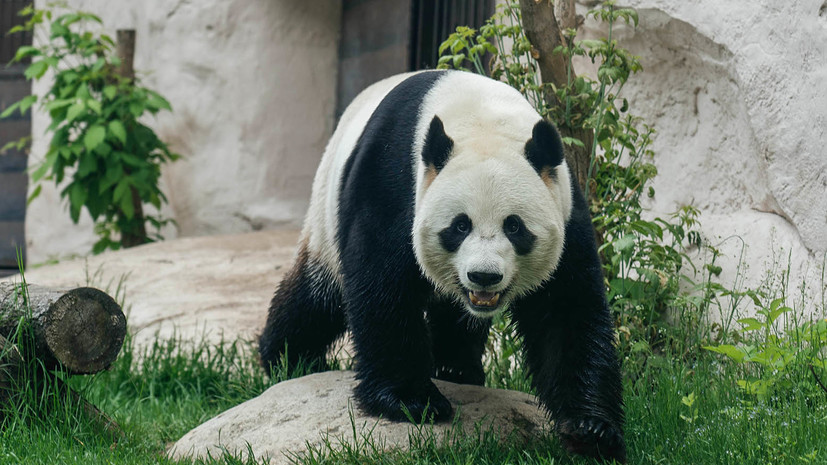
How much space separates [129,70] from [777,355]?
658 cm

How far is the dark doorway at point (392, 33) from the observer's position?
23.7 ft

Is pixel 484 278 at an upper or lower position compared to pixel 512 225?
lower

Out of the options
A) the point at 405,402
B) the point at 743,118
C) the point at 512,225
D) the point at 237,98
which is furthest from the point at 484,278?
the point at 237,98

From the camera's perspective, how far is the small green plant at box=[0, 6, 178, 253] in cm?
758

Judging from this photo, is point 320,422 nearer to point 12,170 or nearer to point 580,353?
point 580,353

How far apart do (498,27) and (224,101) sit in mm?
4843

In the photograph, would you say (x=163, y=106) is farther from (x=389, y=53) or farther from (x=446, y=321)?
(x=446, y=321)

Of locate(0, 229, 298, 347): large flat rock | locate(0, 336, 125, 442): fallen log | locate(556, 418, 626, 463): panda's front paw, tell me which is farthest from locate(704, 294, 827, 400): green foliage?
locate(0, 229, 298, 347): large flat rock

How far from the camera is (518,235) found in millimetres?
2955

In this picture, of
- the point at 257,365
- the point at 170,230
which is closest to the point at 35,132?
the point at 170,230

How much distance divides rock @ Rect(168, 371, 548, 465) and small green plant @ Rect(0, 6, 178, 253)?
4450mm

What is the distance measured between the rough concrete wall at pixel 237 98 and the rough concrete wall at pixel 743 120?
412 centimetres

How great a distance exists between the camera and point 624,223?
4.20 metres

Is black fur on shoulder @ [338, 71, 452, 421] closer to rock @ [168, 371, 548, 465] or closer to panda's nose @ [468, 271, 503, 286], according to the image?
rock @ [168, 371, 548, 465]
